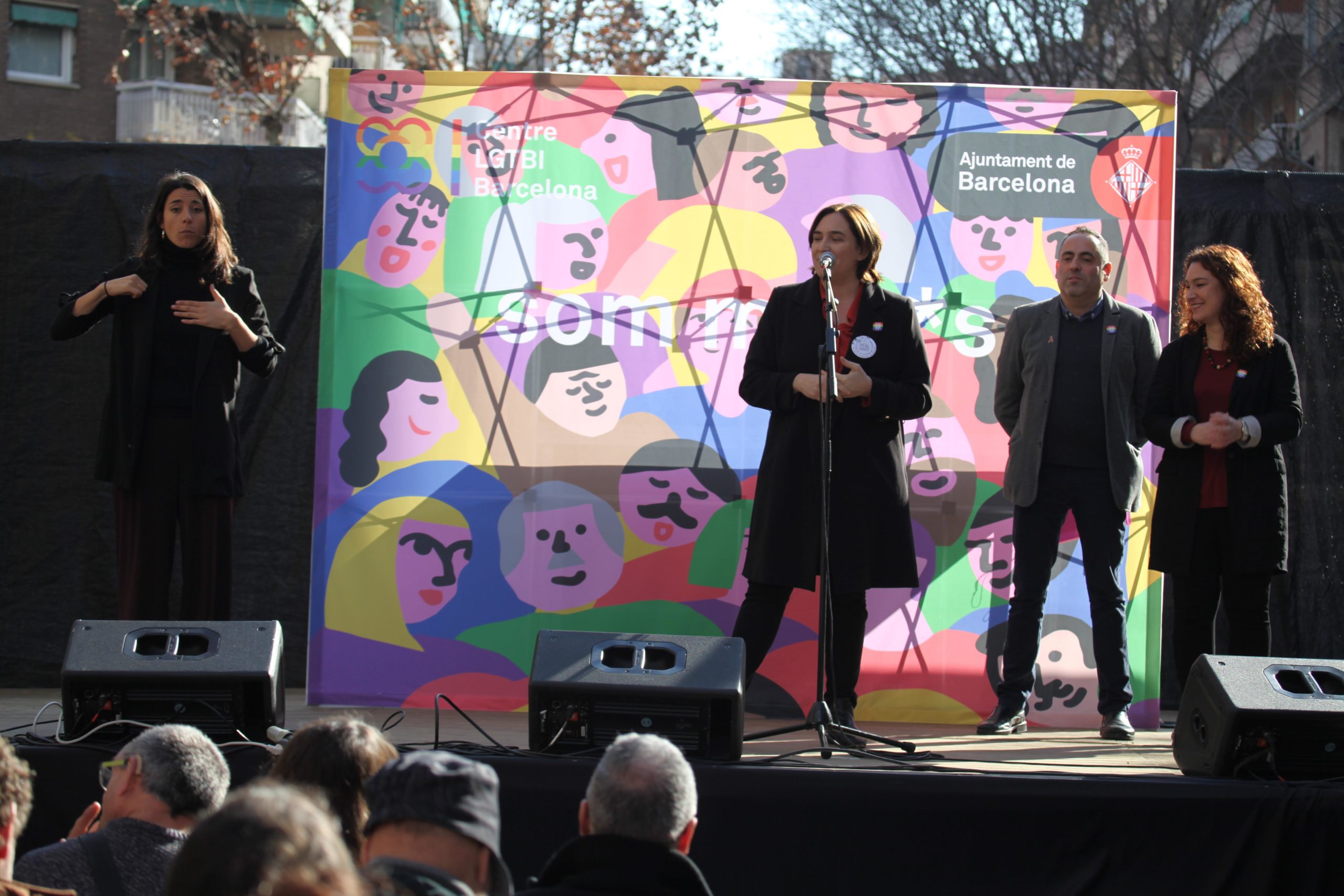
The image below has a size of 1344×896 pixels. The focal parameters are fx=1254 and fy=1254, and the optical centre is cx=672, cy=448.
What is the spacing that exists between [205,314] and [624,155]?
154 cm

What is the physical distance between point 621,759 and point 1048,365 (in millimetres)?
2594

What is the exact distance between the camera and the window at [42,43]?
57.8 feet

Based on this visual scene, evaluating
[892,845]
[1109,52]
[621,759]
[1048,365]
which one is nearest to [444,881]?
[621,759]

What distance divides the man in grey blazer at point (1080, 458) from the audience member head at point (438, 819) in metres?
2.67

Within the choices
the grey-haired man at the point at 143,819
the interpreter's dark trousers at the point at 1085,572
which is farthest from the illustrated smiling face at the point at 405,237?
the grey-haired man at the point at 143,819

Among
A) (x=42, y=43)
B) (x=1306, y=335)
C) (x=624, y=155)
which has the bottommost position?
(x=1306, y=335)

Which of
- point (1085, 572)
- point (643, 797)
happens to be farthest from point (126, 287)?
point (1085, 572)

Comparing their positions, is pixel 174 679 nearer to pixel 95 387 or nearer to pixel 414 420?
pixel 414 420

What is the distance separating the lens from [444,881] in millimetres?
1375

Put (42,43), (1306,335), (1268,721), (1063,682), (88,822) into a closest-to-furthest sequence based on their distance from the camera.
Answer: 1. (88,822)
2. (1268,721)
3. (1063,682)
4. (1306,335)
5. (42,43)

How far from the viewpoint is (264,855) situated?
1049mm

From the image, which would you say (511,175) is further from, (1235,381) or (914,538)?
(1235,381)

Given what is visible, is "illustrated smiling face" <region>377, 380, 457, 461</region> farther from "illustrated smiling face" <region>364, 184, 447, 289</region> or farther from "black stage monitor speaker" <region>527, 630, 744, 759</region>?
"black stage monitor speaker" <region>527, 630, 744, 759</region>

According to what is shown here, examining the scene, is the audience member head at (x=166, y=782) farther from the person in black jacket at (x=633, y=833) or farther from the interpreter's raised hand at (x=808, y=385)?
the interpreter's raised hand at (x=808, y=385)
